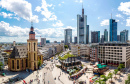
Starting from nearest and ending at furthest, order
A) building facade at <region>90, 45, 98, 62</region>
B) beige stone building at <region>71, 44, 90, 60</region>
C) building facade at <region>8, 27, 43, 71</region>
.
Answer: building facade at <region>8, 27, 43, 71</region>
building facade at <region>90, 45, 98, 62</region>
beige stone building at <region>71, 44, 90, 60</region>

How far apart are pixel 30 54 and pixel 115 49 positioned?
5153cm

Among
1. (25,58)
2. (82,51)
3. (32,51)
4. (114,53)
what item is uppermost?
(32,51)

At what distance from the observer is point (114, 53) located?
61.3 metres

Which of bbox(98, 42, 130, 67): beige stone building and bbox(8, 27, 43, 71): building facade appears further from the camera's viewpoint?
bbox(98, 42, 130, 67): beige stone building

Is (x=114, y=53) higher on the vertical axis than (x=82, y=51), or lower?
higher

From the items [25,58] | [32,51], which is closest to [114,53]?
[32,51]

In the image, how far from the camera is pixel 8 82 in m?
35.4

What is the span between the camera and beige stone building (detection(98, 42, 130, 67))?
57.9 meters

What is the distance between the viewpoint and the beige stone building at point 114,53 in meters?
57.9

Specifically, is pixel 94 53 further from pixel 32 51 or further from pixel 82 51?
pixel 32 51

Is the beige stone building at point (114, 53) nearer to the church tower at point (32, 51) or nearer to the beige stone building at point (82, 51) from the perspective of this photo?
the beige stone building at point (82, 51)

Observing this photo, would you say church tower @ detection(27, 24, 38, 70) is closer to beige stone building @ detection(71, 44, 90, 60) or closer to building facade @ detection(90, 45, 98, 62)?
building facade @ detection(90, 45, 98, 62)

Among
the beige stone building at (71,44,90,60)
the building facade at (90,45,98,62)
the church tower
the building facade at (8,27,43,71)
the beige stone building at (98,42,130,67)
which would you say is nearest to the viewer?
the building facade at (8,27,43,71)

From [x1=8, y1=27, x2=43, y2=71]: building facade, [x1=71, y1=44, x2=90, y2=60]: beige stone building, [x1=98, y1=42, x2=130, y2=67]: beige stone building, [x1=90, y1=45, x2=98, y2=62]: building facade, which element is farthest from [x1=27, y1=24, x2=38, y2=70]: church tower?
[x1=71, y1=44, x2=90, y2=60]: beige stone building
